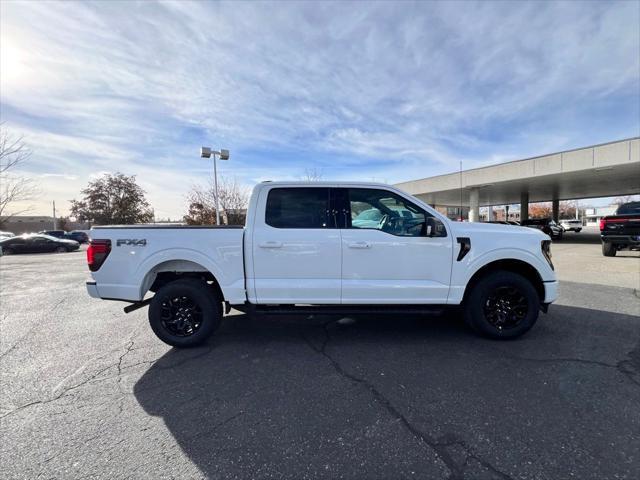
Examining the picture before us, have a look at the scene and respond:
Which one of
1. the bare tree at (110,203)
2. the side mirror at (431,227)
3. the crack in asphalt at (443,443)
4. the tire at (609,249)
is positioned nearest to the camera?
the crack in asphalt at (443,443)

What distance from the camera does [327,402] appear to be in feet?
9.20

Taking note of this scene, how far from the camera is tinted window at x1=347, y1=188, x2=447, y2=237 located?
13.1 feet

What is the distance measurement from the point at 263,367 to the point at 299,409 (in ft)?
2.97

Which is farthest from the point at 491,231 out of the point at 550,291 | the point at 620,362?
the point at 620,362

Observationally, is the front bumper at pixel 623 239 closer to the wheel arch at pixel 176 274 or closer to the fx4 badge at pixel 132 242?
the wheel arch at pixel 176 274

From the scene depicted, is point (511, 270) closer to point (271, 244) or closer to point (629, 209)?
point (271, 244)

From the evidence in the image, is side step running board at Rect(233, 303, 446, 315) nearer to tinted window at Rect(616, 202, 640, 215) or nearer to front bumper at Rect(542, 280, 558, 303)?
front bumper at Rect(542, 280, 558, 303)

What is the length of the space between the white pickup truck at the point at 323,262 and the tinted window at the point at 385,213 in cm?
1

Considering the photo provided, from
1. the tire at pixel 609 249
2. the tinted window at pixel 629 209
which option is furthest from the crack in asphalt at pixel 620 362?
the tire at pixel 609 249

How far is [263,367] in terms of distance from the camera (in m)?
3.49

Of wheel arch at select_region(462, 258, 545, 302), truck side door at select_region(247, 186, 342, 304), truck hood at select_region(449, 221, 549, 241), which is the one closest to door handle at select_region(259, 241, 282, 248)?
truck side door at select_region(247, 186, 342, 304)

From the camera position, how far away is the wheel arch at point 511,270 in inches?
164

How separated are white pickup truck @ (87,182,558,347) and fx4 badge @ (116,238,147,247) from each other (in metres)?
0.01

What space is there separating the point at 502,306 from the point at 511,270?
1.85ft
